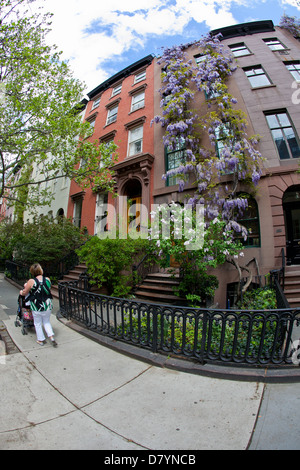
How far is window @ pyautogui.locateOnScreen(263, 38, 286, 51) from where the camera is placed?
39.7ft

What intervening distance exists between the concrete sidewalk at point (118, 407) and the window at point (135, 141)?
11.7 m

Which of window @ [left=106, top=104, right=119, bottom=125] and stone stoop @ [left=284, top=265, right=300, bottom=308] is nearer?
stone stoop @ [left=284, top=265, right=300, bottom=308]

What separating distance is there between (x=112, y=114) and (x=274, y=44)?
1070 centimetres

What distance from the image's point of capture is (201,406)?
260cm

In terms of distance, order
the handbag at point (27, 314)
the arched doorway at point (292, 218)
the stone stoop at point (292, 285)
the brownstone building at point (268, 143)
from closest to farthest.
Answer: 1. the handbag at point (27, 314)
2. the stone stoop at point (292, 285)
3. the brownstone building at point (268, 143)
4. the arched doorway at point (292, 218)

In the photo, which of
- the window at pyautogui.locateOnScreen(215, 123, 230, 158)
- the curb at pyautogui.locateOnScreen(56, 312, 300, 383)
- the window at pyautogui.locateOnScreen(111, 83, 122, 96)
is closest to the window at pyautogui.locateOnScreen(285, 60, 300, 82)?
the window at pyautogui.locateOnScreen(215, 123, 230, 158)

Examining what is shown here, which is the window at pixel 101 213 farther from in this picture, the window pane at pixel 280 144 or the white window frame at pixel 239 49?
the white window frame at pixel 239 49

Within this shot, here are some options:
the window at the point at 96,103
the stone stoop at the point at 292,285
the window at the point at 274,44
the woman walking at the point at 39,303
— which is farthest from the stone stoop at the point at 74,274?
the window at the point at 274,44

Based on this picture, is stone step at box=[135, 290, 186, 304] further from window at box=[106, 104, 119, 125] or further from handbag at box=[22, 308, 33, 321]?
window at box=[106, 104, 119, 125]

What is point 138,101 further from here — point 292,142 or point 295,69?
point 292,142

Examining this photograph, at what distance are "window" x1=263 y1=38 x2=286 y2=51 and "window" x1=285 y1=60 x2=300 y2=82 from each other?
153 cm

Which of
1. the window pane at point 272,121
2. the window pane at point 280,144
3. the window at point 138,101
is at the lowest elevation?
the window pane at point 280,144

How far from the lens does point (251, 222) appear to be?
899 cm

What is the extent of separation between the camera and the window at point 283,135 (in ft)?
29.7
